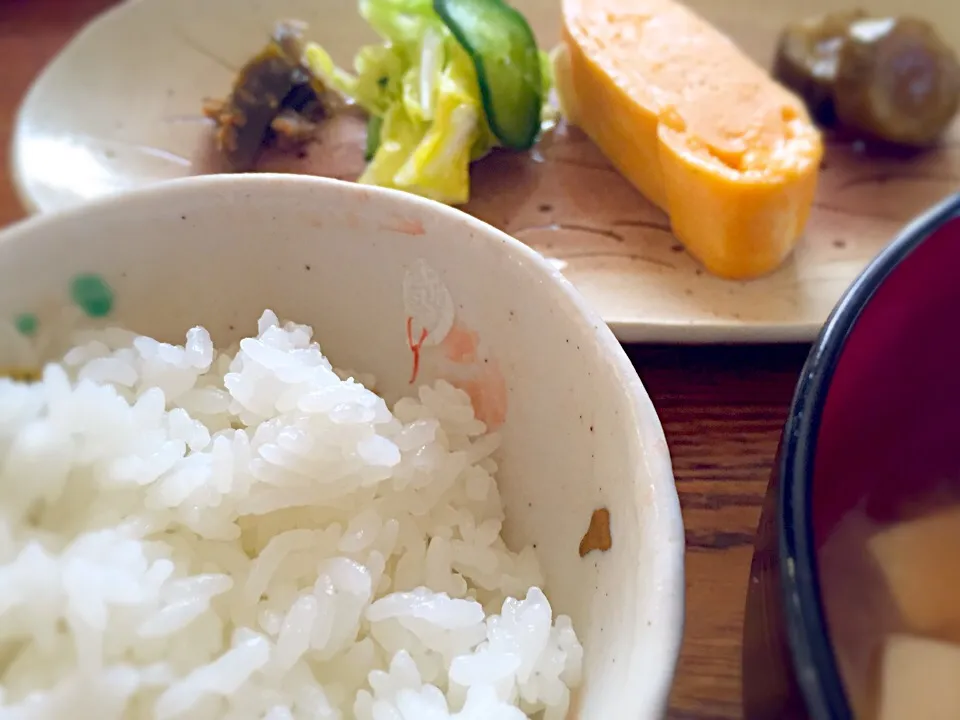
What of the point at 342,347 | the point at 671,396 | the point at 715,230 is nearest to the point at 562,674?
the point at 342,347

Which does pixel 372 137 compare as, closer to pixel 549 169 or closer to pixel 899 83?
pixel 549 169

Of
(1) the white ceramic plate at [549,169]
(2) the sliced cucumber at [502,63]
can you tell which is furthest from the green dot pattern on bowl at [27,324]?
(2) the sliced cucumber at [502,63]

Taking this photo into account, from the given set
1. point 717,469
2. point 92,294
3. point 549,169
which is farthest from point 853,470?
point 549,169

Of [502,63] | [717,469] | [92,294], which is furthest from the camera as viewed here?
[502,63]

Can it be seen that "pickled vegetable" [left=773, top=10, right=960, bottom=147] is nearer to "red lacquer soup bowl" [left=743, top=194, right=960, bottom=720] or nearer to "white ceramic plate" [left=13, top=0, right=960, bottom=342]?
"white ceramic plate" [left=13, top=0, right=960, bottom=342]

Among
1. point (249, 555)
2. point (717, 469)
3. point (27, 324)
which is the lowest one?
point (717, 469)
